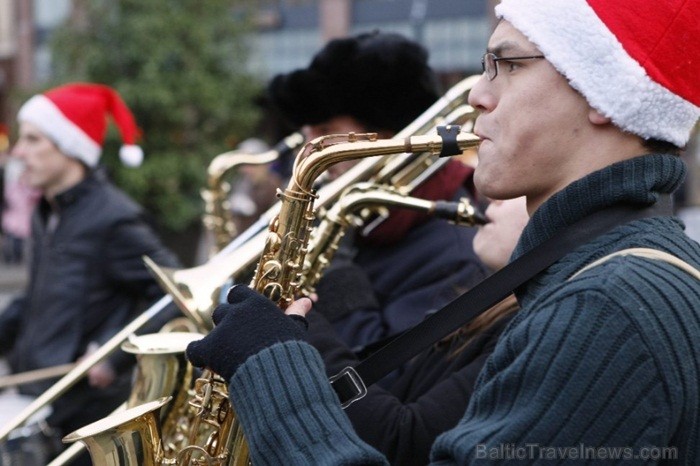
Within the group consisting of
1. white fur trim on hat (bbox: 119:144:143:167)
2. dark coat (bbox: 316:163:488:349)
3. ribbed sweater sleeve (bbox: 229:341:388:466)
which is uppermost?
ribbed sweater sleeve (bbox: 229:341:388:466)

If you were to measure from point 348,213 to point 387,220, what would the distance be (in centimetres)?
46

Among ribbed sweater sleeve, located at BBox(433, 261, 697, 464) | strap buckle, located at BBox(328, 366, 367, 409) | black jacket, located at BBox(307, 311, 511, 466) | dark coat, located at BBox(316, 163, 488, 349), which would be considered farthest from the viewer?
dark coat, located at BBox(316, 163, 488, 349)

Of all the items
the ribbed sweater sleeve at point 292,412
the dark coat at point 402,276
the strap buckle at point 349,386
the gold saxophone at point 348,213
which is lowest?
the dark coat at point 402,276

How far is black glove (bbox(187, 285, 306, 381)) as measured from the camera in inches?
64.1

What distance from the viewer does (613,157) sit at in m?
1.62

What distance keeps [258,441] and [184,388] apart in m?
1.21

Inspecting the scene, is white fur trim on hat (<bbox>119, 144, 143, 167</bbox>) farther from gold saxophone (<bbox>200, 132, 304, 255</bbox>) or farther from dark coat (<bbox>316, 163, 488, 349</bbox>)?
dark coat (<bbox>316, 163, 488, 349</bbox>)

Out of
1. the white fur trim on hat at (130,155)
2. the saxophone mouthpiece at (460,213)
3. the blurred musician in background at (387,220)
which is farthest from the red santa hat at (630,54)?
the white fur trim on hat at (130,155)

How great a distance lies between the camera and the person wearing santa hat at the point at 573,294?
1.35 m

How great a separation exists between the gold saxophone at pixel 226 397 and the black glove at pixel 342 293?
77cm

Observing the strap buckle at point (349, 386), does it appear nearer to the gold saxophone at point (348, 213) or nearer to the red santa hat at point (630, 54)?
the red santa hat at point (630, 54)

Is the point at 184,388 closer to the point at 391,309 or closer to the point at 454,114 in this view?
the point at 391,309

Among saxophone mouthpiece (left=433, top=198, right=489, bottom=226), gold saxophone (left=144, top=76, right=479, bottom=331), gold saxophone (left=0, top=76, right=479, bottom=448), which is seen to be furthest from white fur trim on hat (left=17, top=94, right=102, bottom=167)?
saxophone mouthpiece (left=433, top=198, right=489, bottom=226)

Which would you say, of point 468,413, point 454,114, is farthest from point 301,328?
point 454,114
